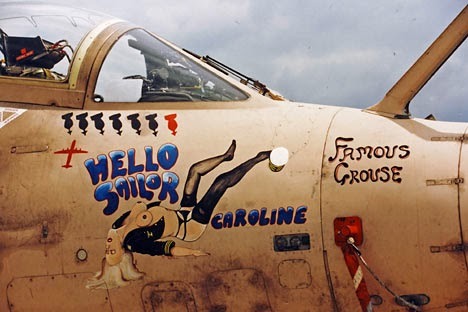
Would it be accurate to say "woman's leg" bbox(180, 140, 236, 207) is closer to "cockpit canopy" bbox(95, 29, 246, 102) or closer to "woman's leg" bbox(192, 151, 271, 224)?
"woman's leg" bbox(192, 151, 271, 224)

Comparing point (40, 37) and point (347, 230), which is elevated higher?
point (40, 37)

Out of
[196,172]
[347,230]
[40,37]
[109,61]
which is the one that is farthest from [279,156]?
[40,37]

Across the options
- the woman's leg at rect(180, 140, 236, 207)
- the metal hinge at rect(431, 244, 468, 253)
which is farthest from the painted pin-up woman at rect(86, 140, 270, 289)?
the metal hinge at rect(431, 244, 468, 253)

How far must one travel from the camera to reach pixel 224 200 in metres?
5.00

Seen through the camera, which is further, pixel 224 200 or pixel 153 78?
pixel 153 78

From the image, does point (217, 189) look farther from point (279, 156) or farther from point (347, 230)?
point (347, 230)

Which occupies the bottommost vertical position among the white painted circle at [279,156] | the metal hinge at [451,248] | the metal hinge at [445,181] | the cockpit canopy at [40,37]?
the metal hinge at [451,248]

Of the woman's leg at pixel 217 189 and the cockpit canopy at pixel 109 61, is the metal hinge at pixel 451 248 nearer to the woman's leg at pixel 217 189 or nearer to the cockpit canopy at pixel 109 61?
the woman's leg at pixel 217 189

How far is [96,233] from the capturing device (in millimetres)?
5086

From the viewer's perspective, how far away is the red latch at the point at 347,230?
480 centimetres

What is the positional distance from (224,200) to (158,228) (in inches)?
20.0

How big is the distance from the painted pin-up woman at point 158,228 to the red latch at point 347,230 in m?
0.72

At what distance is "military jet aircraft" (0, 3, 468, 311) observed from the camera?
189 inches

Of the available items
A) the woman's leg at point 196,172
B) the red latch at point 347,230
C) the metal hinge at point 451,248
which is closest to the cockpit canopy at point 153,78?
the woman's leg at point 196,172
